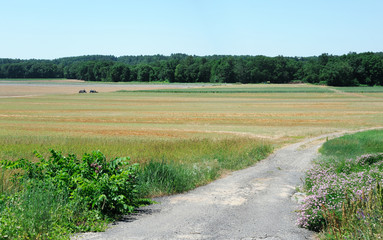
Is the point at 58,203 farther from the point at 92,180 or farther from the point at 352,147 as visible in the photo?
the point at 352,147

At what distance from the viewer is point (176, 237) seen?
1004 cm

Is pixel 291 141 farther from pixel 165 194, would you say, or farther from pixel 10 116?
pixel 10 116

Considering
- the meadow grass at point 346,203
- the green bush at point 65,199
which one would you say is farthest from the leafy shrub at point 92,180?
the meadow grass at point 346,203

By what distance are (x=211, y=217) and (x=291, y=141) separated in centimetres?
2631

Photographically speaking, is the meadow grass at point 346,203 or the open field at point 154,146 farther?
the open field at point 154,146

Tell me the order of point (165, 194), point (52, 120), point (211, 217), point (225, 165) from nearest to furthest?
point (211, 217) → point (165, 194) → point (225, 165) → point (52, 120)

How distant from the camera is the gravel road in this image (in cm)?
1029

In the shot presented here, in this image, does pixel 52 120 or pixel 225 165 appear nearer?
pixel 225 165

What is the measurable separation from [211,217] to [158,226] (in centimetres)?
167

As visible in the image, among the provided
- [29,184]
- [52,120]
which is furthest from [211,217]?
[52,120]

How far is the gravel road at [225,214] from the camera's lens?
10289 millimetres

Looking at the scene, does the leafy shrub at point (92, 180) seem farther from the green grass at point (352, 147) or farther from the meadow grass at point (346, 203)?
the green grass at point (352, 147)

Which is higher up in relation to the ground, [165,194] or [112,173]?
[112,173]

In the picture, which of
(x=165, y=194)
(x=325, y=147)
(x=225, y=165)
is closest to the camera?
(x=165, y=194)
